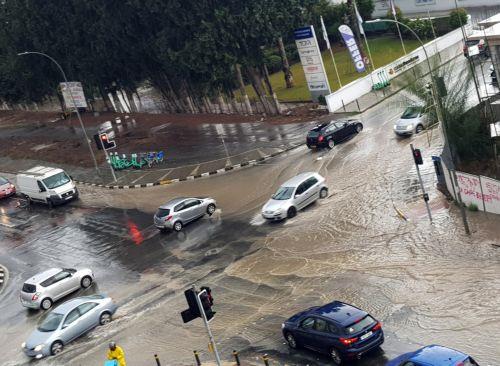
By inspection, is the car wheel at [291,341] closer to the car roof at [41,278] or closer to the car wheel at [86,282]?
the car wheel at [86,282]

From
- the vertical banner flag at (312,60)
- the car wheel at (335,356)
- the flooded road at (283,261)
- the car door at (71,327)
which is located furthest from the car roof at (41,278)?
the vertical banner flag at (312,60)

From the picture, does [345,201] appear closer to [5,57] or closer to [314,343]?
[314,343]

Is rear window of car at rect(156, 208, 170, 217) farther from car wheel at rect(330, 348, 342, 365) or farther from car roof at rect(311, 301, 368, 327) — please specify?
car wheel at rect(330, 348, 342, 365)

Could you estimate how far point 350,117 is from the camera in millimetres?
49562

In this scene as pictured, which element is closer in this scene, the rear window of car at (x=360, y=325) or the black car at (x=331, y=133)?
the rear window of car at (x=360, y=325)

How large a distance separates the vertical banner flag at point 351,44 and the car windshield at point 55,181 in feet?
73.1

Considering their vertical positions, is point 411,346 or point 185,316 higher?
point 185,316

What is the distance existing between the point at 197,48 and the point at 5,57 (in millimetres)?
39777

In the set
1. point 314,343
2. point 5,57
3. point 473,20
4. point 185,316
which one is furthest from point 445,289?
point 5,57

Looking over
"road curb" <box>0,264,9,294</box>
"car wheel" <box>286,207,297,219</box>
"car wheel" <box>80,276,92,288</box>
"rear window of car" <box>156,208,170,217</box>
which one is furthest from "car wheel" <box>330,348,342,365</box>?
"road curb" <box>0,264,9,294</box>

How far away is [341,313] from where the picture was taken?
2038 cm

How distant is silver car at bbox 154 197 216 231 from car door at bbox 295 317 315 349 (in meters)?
16.1

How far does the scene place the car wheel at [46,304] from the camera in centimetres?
3105

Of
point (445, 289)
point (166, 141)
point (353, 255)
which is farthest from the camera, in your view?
point (166, 141)
